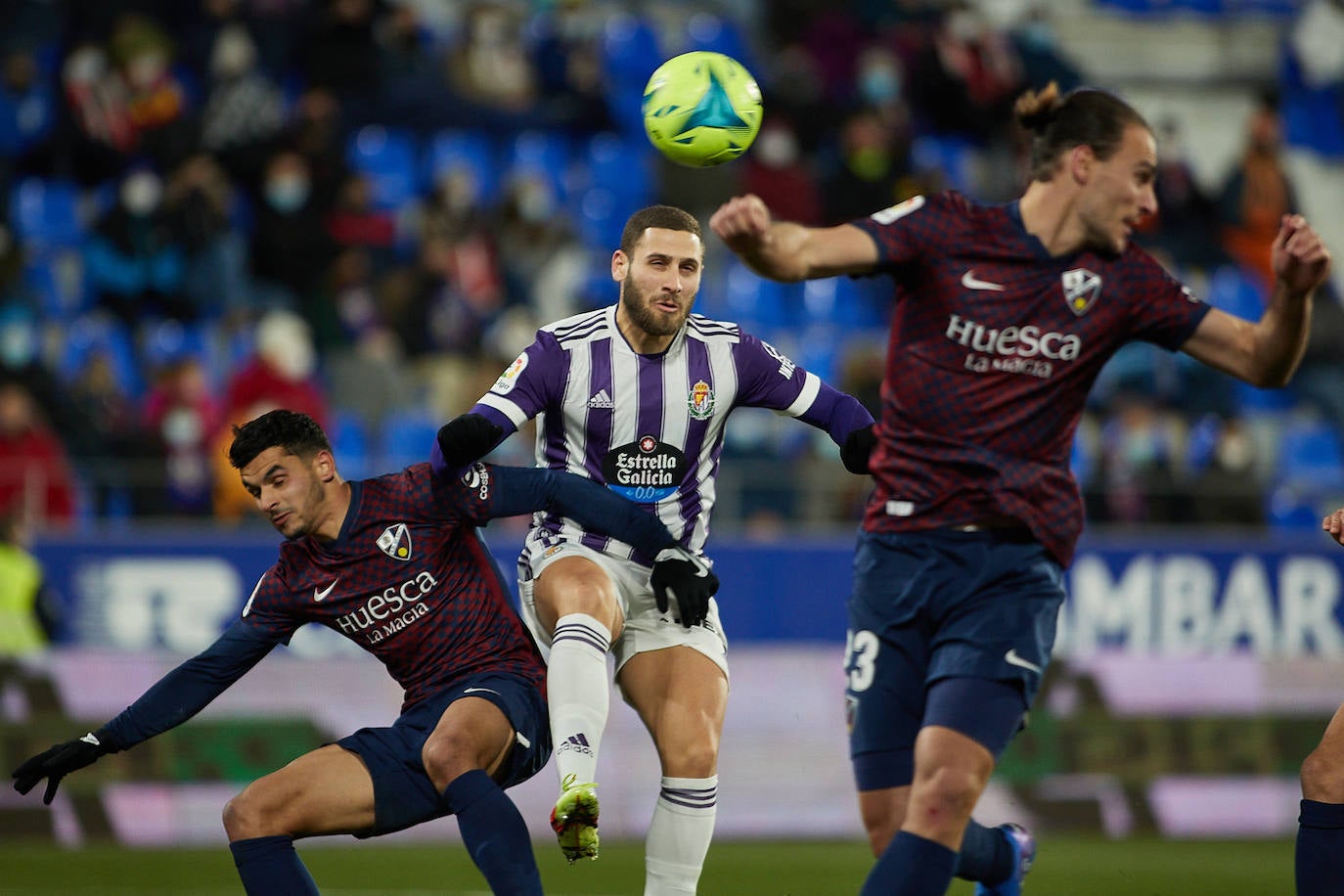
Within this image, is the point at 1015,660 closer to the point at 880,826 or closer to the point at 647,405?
the point at 880,826

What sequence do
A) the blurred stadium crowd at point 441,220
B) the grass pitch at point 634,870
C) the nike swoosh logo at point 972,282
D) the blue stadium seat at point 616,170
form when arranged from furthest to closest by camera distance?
the blue stadium seat at point 616,170 → the blurred stadium crowd at point 441,220 → the grass pitch at point 634,870 → the nike swoosh logo at point 972,282

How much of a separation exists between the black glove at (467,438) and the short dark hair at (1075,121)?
1932 millimetres

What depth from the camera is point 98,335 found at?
1262 centimetres

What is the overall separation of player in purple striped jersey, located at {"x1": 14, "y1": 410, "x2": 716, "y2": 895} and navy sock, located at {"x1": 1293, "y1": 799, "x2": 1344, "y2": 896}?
195cm

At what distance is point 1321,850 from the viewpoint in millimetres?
5035

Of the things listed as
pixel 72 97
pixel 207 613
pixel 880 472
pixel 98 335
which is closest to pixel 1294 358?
pixel 880 472

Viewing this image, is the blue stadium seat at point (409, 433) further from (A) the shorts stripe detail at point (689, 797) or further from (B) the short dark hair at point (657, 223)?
(A) the shorts stripe detail at point (689, 797)

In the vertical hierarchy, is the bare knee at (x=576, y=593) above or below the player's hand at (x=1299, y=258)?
below

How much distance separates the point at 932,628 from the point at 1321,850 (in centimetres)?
141

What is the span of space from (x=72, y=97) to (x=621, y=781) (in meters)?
7.23

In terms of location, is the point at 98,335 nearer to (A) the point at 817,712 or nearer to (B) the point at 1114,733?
(A) the point at 817,712

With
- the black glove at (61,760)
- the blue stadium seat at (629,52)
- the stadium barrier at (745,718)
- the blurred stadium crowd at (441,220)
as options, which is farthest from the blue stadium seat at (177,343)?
the black glove at (61,760)

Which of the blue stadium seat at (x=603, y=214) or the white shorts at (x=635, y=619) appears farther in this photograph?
the blue stadium seat at (x=603, y=214)

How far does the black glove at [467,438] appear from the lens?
5488mm
